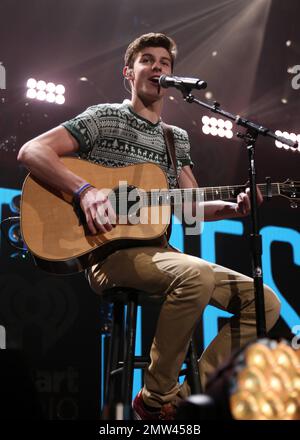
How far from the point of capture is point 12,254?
12.6 ft

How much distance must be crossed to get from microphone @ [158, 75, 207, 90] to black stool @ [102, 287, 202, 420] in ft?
3.20

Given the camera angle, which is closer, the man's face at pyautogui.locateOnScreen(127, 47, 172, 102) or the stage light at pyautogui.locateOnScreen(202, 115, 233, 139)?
the man's face at pyautogui.locateOnScreen(127, 47, 172, 102)

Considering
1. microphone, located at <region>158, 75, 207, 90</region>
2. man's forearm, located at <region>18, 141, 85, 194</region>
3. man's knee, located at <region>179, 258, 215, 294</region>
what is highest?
microphone, located at <region>158, 75, 207, 90</region>

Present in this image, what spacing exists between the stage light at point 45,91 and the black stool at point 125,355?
2.34 m

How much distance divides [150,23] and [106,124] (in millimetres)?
2582

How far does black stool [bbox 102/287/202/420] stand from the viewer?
2.16 metres

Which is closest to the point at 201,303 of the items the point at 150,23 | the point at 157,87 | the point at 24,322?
the point at 157,87

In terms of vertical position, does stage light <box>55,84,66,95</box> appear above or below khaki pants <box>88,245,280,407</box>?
above

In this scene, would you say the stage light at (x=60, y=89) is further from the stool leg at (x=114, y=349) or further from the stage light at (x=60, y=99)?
the stool leg at (x=114, y=349)

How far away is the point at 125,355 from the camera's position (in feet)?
7.22

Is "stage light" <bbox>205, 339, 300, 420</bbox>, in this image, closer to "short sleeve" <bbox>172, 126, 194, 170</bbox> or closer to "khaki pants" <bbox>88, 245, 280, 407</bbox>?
"khaki pants" <bbox>88, 245, 280, 407</bbox>

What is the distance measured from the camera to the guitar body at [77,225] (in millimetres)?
2320

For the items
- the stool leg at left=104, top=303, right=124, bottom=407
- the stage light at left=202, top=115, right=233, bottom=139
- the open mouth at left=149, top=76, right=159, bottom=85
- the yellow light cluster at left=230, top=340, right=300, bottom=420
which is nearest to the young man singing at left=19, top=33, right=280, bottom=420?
the open mouth at left=149, top=76, right=159, bottom=85

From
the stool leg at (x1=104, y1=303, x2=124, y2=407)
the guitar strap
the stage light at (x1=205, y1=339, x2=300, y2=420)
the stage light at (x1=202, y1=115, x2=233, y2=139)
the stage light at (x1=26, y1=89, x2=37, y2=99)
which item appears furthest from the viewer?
the stage light at (x1=202, y1=115, x2=233, y2=139)
